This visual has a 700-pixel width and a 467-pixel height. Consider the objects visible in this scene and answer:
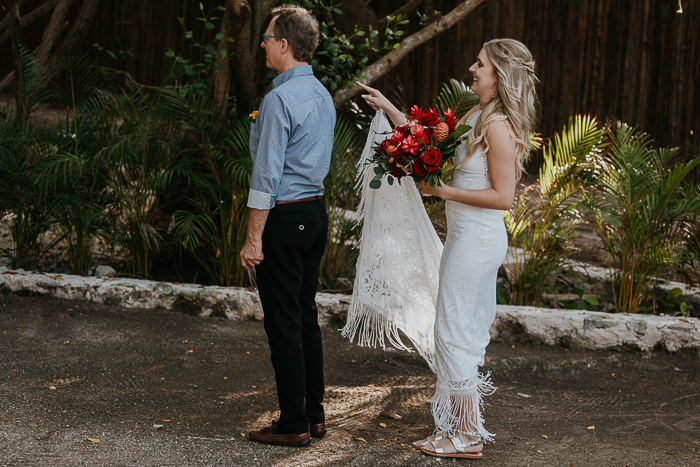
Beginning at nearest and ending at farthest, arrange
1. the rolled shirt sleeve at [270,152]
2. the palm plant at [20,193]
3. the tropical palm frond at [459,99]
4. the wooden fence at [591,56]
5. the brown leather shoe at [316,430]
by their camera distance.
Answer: the rolled shirt sleeve at [270,152]
the brown leather shoe at [316,430]
the palm plant at [20,193]
the tropical palm frond at [459,99]
the wooden fence at [591,56]

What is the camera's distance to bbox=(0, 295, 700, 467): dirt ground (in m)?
2.91

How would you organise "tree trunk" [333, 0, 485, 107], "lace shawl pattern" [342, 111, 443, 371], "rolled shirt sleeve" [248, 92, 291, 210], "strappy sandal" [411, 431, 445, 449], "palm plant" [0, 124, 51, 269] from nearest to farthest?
"rolled shirt sleeve" [248, 92, 291, 210] < "strappy sandal" [411, 431, 445, 449] < "lace shawl pattern" [342, 111, 443, 371] < "palm plant" [0, 124, 51, 269] < "tree trunk" [333, 0, 485, 107]

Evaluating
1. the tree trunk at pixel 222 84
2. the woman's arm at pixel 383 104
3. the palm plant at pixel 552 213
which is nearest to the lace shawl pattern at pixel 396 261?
the woman's arm at pixel 383 104

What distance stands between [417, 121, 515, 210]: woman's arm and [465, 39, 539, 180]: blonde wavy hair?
0.13ft

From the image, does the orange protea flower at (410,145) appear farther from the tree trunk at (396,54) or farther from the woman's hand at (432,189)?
the tree trunk at (396,54)

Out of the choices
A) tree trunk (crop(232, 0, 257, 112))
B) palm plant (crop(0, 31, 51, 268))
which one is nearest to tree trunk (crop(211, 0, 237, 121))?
tree trunk (crop(232, 0, 257, 112))

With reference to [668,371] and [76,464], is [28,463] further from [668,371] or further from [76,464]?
[668,371]

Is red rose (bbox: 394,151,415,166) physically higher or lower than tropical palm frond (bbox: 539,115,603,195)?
lower

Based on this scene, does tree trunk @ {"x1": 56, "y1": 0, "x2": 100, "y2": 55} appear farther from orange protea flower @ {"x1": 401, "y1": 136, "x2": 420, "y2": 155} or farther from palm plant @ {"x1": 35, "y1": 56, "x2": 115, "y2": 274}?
orange protea flower @ {"x1": 401, "y1": 136, "x2": 420, "y2": 155}

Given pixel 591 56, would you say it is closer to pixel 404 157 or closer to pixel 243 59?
pixel 243 59

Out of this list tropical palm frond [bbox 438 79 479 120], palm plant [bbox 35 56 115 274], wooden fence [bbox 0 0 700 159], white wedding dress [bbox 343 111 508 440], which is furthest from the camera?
wooden fence [bbox 0 0 700 159]

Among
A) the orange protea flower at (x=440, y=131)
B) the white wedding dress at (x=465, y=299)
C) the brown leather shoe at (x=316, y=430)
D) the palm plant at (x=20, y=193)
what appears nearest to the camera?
the orange protea flower at (x=440, y=131)

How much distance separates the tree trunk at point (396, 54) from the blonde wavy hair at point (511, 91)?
9.85ft

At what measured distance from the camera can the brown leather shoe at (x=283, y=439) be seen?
115 inches
